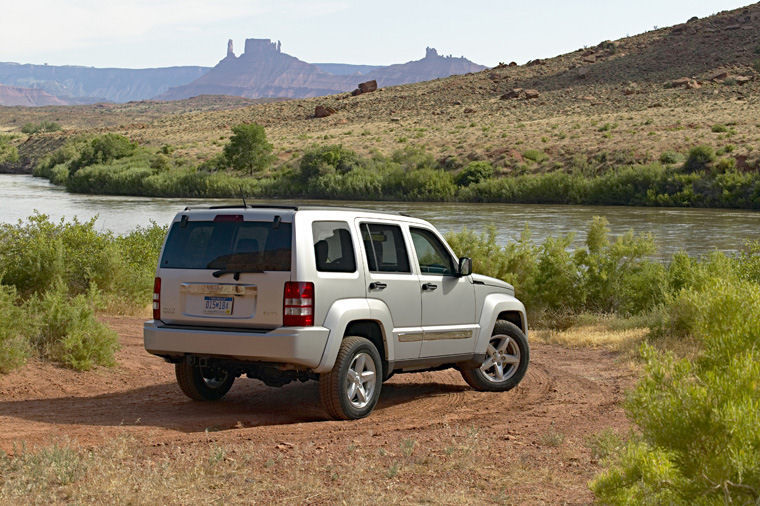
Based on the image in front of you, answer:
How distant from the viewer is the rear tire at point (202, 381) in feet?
28.9

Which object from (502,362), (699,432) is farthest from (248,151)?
(699,432)

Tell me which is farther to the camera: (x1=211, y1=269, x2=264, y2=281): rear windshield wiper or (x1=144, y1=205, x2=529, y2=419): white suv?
(x1=211, y1=269, x2=264, y2=281): rear windshield wiper

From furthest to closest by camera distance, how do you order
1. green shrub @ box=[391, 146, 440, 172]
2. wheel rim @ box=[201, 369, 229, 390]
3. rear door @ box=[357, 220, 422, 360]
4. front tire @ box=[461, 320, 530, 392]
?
green shrub @ box=[391, 146, 440, 172] < front tire @ box=[461, 320, 530, 392] < wheel rim @ box=[201, 369, 229, 390] < rear door @ box=[357, 220, 422, 360]

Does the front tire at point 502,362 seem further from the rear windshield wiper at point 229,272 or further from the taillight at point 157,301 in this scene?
the taillight at point 157,301

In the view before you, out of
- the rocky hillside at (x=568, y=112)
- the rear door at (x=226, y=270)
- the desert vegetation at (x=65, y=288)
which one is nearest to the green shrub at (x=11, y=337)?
the desert vegetation at (x=65, y=288)

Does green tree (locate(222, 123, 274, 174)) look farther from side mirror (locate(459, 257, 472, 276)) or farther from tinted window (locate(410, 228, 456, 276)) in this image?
side mirror (locate(459, 257, 472, 276))

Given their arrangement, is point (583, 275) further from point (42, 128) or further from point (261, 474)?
point (42, 128)

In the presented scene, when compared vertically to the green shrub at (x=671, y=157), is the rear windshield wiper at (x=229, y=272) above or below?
below

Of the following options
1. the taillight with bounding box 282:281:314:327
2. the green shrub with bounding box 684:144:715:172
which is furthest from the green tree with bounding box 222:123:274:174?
the taillight with bounding box 282:281:314:327

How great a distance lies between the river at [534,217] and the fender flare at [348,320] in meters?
22.5

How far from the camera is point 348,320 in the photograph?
7789 millimetres

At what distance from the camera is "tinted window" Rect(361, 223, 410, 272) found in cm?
835

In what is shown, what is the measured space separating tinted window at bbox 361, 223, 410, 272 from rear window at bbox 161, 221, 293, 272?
0.93 meters

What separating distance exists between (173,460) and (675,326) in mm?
8805
